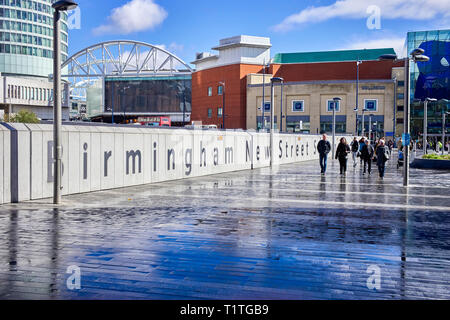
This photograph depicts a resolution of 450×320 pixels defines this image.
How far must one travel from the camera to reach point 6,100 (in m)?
95.1

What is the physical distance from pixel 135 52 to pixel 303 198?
115m

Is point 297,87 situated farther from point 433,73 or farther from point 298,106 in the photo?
point 433,73

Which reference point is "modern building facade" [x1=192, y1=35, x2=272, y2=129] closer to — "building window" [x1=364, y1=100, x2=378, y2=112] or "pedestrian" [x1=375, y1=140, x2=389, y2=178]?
"building window" [x1=364, y1=100, x2=378, y2=112]

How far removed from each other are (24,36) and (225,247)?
124046mm

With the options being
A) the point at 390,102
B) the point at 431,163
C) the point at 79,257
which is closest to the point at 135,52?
the point at 390,102

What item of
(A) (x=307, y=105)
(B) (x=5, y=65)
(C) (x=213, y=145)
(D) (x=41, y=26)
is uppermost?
(D) (x=41, y=26)

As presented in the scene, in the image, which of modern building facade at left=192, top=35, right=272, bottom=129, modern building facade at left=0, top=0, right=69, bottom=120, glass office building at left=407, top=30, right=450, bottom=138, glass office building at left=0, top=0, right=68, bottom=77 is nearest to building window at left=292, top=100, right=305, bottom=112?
modern building facade at left=192, top=35, right=272, bottom=129

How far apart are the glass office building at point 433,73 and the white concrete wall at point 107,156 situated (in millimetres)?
66650

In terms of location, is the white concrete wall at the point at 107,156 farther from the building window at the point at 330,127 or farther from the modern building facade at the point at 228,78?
the modern building facade at the point at 228,78

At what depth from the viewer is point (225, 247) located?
23.9 feet

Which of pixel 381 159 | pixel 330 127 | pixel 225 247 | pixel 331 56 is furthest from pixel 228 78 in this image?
pixel 225 247

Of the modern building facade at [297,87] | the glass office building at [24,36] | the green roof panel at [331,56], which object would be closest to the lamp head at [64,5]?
the modern building facade at [297,87]

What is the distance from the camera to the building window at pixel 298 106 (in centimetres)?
8762
